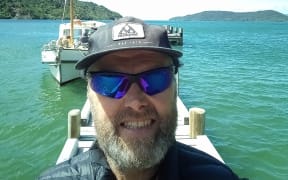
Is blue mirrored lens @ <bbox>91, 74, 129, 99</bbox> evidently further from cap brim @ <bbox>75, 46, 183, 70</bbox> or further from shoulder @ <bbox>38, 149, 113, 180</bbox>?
shoulder @ <bbox>38, 149, 113, 180</bbox>

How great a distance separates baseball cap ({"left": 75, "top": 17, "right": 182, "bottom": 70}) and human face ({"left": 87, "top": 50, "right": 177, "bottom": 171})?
0.25ft

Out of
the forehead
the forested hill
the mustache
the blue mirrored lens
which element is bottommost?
the mustache

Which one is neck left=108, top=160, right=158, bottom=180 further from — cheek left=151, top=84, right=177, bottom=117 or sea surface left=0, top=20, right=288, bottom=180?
sea surface left=0, top=20, right=288, bottom=180

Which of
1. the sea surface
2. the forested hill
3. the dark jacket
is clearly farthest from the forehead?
the forested hill

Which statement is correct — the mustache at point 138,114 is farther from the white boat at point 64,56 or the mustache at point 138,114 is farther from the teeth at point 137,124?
the white boat at point 64,56

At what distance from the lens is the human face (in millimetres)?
1940

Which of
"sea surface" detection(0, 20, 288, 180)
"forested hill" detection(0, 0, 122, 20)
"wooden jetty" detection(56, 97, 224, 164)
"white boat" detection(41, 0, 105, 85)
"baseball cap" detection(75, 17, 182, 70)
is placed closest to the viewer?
"baseball cap" detection(75, 17, 182, 70)

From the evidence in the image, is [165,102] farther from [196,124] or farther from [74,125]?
[74,125]

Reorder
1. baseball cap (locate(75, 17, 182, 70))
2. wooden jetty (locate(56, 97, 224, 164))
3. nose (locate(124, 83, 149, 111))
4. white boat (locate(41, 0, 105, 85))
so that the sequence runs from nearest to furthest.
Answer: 1. baseball cap (locate(75, 17, 182, 70))
2. nose (locate(124, 83, 149, 111))
3. wooden jetty (locate(56, 97, 224, 164))
4. white boat (locate(41, 0, 105, 85))

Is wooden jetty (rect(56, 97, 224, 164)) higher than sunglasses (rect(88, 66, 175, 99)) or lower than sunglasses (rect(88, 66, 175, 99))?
lower

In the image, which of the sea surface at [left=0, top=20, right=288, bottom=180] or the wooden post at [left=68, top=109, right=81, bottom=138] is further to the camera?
the sea surface at [left=0, top=20, right=288, bottom=180]

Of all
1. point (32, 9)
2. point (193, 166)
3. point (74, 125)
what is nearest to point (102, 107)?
point (193, 166)

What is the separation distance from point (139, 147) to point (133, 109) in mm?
180

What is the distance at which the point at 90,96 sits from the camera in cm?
217
